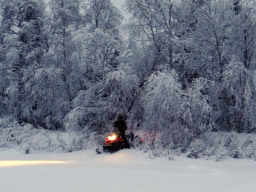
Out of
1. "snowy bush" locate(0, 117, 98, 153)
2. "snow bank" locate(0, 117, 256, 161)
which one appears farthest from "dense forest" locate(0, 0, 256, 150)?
"snowy bush" locate(0, 117, 98, 153)

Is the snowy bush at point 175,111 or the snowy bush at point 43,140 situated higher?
the snowy bush at point 175,111

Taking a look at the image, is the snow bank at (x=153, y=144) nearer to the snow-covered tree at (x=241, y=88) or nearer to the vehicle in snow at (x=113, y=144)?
the vehicle in snow at (x=113, y=144)

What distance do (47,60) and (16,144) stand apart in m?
6.87

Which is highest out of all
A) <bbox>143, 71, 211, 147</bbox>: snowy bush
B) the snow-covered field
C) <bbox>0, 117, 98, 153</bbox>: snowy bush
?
<bbox>143, 71, 211, 147</bbox>: snowy bush

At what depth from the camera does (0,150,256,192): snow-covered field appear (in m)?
6.16

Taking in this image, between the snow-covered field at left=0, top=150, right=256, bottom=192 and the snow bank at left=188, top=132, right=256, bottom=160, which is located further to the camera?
the snow bank at left=188, top=132, right=256, bottom=160

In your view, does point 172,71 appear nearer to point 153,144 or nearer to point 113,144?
point 153,144

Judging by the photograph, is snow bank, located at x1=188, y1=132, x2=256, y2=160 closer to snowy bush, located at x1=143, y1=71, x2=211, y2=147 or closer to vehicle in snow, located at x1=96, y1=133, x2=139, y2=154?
snowy bush, located at x1=143, y1=71, x2=211, y2=147

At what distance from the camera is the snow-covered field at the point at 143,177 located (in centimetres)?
616

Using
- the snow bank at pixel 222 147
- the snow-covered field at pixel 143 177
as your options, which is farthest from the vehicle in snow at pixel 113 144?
the snow bank at pixel 222 147

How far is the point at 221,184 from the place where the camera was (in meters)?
6.69

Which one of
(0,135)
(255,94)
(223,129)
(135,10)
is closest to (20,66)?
(0,135)

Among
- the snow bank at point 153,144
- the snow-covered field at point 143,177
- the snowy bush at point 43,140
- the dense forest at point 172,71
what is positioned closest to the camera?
the snow-covered field at point 143,177

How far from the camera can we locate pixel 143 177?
289 inches
